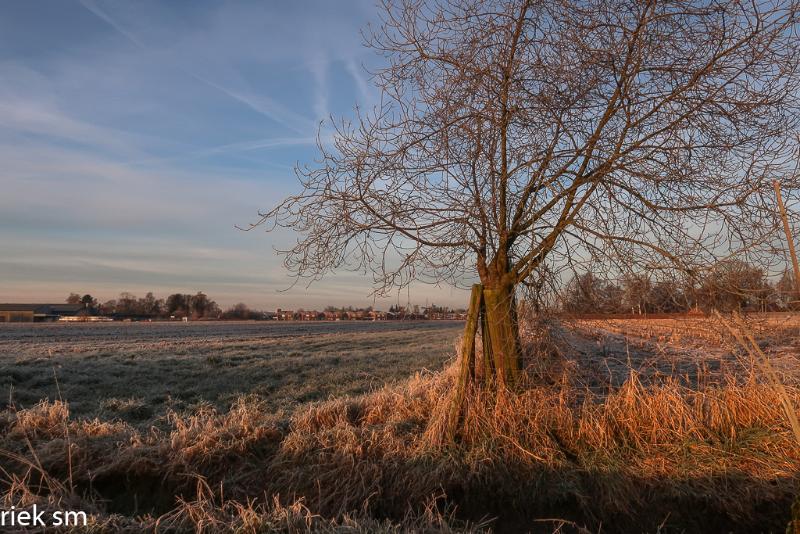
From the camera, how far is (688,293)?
18.0 feet

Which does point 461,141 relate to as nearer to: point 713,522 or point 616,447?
point 616,447

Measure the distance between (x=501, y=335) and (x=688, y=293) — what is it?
1976mm

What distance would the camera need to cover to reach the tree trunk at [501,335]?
585 cm

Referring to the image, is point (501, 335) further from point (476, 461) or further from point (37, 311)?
point (37, 311)

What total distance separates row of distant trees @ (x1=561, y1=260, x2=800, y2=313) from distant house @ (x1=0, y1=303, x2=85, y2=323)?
9577cm

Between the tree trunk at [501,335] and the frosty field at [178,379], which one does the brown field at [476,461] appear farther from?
the frosty field at [178,379]

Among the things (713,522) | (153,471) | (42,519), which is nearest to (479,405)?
(713,522)

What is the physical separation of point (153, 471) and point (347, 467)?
1877mm

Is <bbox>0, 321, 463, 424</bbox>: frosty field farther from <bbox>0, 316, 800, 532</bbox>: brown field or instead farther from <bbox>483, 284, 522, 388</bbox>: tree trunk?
<bbox>483, 284, 522, 388</bbox>: tree trunk

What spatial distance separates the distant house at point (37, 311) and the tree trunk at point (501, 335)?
94828 millimetres

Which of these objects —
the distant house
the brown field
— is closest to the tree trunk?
the brown field

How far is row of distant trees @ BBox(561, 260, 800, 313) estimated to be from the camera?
5.32 m

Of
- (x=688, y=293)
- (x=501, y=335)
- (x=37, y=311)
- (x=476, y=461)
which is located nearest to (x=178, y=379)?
(x=501, y=335)

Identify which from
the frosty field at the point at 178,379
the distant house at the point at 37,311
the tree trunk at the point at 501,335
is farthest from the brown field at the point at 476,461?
the distant house at the point at 37,311
